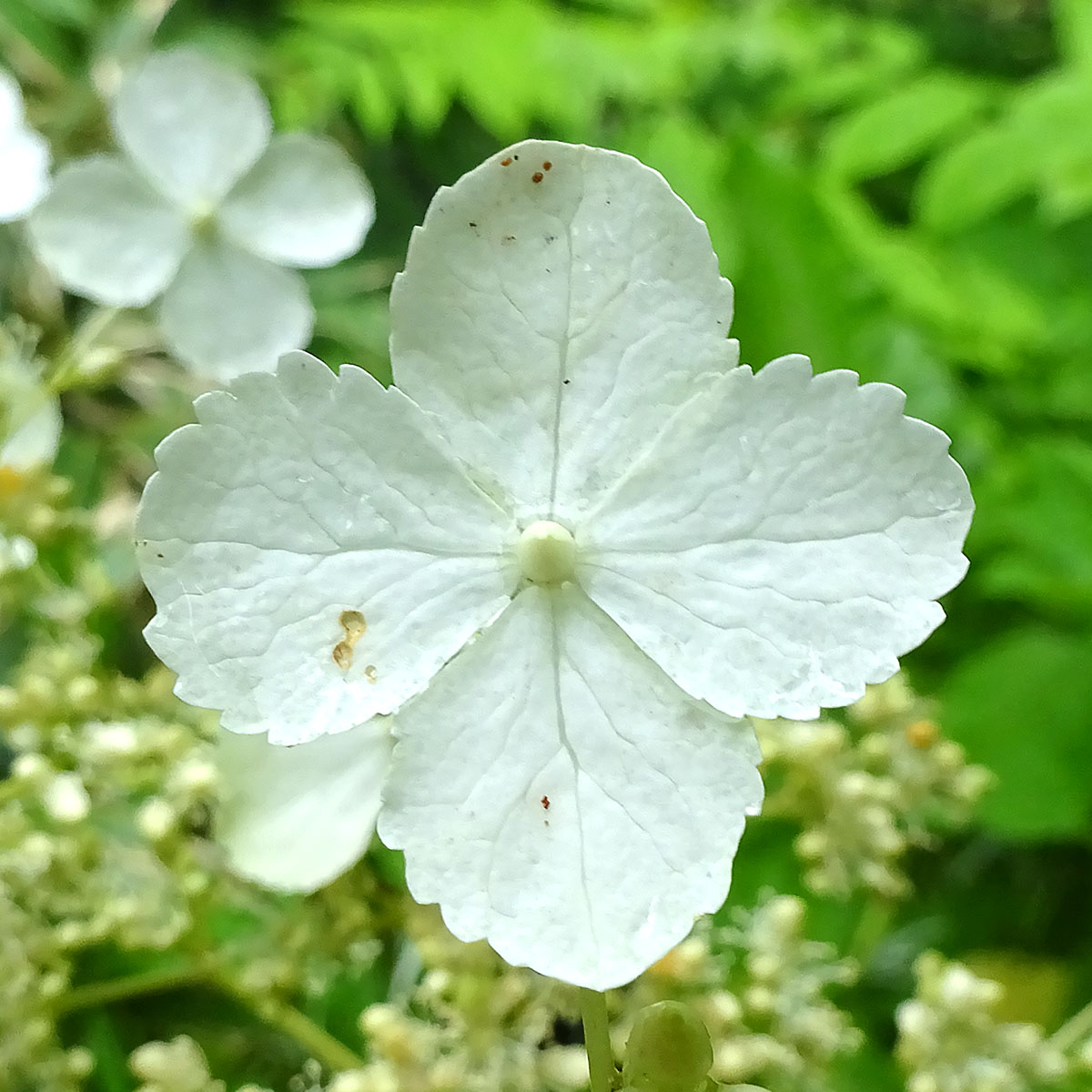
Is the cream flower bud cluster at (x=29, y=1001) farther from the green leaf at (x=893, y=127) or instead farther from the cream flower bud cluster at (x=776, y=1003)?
the green leaf at (x=893, y=127)

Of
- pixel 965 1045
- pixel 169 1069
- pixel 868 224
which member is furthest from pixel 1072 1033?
pixel 868 224

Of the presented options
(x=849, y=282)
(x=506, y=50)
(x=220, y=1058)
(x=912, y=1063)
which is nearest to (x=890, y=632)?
(x=912, y=1063)

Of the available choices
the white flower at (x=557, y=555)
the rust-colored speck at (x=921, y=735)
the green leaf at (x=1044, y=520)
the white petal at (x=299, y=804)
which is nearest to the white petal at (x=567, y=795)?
the white flower at (x=557, y=555)

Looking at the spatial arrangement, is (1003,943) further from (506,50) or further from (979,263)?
(506,50)

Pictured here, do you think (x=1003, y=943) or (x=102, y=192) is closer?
(x=102, y=192)

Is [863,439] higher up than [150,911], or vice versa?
[863,439]

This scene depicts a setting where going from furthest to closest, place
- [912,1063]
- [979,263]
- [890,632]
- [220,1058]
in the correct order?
1. [979,263]
2. [220,1058]
3. [912,1063]
4. [890,632]

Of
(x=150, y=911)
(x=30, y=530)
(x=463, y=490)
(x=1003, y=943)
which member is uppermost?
(x=463, y=490)
